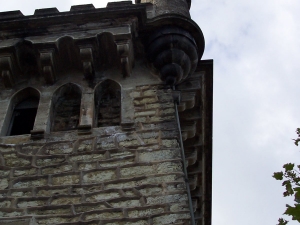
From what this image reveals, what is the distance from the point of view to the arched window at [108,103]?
691 cm

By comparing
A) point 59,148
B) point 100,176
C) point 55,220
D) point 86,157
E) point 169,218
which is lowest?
point 169,218

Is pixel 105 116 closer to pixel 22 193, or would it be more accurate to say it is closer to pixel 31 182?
pixel 31 182

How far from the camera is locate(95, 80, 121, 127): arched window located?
22.7 feet

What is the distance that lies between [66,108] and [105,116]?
56 cm

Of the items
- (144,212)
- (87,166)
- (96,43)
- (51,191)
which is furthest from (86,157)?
(96,43)

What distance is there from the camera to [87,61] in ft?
24.5

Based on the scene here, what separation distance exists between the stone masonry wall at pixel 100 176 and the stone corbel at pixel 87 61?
40.1 inches

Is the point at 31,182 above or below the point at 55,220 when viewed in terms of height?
above

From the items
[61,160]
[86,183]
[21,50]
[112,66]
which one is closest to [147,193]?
[86,183]

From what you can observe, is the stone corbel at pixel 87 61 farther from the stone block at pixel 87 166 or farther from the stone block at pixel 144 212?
the stone block at pixel 144 212

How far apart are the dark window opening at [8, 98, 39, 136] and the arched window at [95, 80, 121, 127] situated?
0.84m

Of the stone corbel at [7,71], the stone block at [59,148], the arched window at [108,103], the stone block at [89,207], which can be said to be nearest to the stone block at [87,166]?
the stone block at [59,148]

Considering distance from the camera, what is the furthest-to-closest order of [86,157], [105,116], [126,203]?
[105,116] → [86,157] → [126,203]

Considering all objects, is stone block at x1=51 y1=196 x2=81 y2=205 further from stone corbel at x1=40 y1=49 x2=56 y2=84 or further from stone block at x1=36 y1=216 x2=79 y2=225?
stone corbel at x1=40 y1=49 x2=56 y2=84
